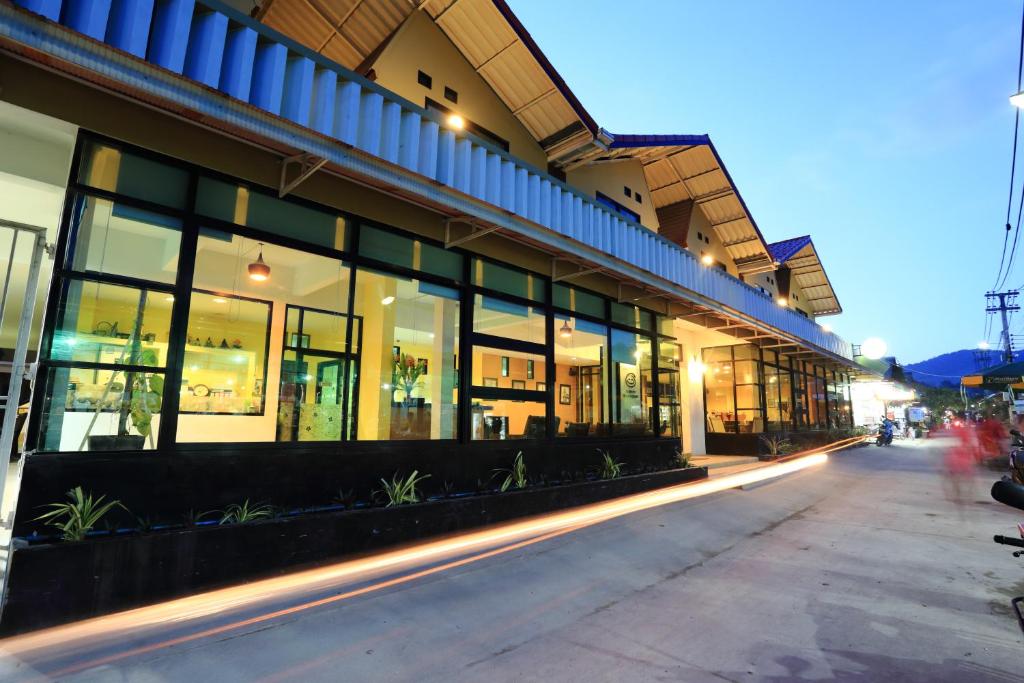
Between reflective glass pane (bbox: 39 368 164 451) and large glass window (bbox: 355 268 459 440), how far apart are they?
225 cm

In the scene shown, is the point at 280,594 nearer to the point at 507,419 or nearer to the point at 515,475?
the point at 515,475

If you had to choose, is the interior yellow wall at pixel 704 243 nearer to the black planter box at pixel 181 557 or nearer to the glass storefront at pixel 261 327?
the glass storefront at pixel 261 327

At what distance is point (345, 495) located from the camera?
6.25m

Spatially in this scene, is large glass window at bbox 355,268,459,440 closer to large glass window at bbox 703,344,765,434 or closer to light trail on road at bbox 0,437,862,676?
light trail on road at bbox 0,437,862,676

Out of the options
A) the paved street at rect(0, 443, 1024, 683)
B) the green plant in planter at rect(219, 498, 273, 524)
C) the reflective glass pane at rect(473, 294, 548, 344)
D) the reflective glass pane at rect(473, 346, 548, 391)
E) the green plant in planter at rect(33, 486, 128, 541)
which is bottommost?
the paved street at rect(0, 443, 1024, 683)

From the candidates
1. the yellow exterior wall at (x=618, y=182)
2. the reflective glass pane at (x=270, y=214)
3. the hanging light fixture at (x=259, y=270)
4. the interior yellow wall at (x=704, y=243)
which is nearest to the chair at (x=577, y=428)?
the yellow exterior wall at (x=618, y=182)

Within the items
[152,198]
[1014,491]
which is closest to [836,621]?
[1014,491]

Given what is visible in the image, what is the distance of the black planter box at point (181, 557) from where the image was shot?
12.5 feet

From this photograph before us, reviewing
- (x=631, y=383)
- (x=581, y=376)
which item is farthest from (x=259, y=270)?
(x=631, y=383)

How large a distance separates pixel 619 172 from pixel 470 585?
37.0ft

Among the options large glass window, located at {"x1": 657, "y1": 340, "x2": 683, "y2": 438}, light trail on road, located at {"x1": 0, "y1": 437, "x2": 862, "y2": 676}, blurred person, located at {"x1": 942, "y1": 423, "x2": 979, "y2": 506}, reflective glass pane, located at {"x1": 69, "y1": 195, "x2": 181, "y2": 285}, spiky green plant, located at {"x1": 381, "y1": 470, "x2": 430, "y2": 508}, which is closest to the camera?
light trail on road, located at {"x1": 0, "y1": 437, "x2": 862, "y2": 676}

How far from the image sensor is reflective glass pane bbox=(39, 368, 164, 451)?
182 inches

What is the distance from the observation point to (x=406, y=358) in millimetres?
7441

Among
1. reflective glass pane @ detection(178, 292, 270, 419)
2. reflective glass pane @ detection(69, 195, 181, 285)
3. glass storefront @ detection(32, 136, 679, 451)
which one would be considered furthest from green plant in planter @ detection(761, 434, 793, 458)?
reflective glass pane @ detection(69, 195, 181, 285)
